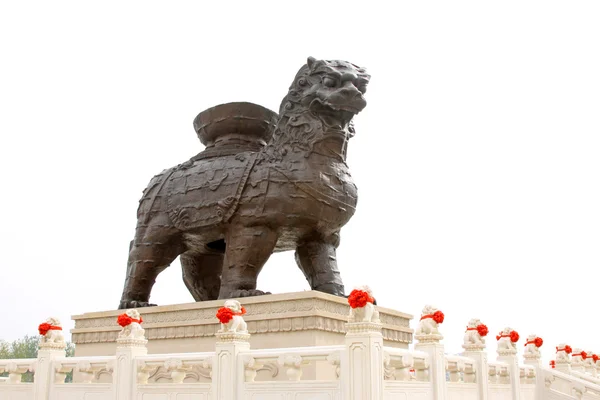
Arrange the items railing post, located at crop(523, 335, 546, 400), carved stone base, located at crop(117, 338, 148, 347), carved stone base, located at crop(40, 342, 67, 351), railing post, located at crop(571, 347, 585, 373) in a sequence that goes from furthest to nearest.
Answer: railing post, located at crop(571, 347, 585, 373) → railing post, located at crop(523, 335, 546, 400) → carved stone base, located at crop(40, 342, 67, 351) → carved stone base, located at crop(117, 338, 148, 347)

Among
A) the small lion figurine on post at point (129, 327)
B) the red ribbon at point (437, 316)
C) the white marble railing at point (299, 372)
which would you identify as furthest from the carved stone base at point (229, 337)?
the red ribbon at point (437, 316)

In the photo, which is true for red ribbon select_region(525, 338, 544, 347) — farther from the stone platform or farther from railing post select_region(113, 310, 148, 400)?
railing post select_region(113, 310, 148, 400)

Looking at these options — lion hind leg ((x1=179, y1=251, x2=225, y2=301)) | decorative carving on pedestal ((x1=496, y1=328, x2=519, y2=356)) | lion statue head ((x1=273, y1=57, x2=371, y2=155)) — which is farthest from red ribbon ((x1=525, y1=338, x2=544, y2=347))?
lion hind leg ((x1=179, y1=251, x2=225, y2=301))

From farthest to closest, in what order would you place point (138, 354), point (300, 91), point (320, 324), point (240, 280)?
point (300, 91) < point (240, 280) < point (320, 324) < point (138, 354)

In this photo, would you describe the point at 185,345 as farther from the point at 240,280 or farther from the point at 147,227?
the point at 147,227

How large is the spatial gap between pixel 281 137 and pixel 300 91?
60 centimetres

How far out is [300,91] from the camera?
795 centimetres

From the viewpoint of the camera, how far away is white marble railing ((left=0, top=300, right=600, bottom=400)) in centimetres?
496

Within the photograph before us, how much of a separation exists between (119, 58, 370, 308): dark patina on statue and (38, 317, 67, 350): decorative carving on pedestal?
4.62 feet

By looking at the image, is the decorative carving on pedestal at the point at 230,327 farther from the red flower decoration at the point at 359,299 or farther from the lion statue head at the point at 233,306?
the red flower decoration at the point at 359,299

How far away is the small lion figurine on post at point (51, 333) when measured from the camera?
6.90 metres

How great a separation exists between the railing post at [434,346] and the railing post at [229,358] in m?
1.63

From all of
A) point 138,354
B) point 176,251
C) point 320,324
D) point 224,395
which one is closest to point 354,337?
point 224,395

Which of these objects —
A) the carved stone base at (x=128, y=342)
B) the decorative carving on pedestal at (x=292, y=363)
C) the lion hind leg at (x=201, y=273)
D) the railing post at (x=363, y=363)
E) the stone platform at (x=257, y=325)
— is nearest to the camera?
the railing post at (x=363, y=363)
